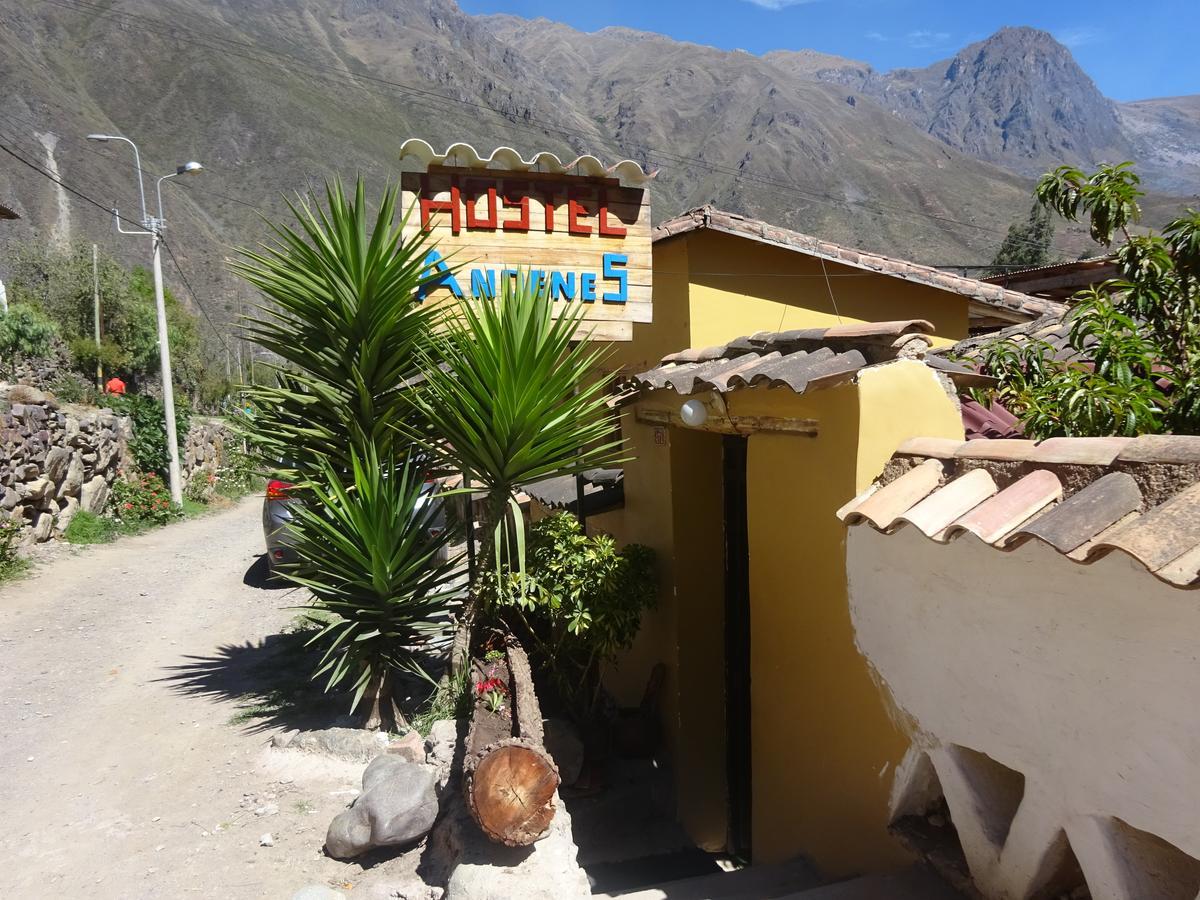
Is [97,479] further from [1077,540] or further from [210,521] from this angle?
[1077,540]

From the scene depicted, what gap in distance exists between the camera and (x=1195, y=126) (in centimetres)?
19225

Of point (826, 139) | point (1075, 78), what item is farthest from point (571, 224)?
point (1075, 78)

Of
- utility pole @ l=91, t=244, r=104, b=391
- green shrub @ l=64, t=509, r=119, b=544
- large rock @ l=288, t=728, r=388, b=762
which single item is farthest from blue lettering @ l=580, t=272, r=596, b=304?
utility pole @ l=91, t=244, r=104, b=391

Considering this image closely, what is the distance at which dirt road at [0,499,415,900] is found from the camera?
3834 mm

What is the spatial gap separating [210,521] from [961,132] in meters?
184

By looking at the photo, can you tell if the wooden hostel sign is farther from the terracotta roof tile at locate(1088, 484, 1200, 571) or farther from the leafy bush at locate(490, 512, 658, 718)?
the terracotta roof tile at locate(1088, 484, 1200, 571)

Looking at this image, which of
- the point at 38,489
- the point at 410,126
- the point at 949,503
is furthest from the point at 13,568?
the point at 410,126

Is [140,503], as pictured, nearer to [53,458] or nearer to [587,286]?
[53,458]

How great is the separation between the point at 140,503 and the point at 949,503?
1423cm

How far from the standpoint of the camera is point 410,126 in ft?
262

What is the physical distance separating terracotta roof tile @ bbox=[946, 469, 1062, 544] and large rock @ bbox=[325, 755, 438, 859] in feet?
9.95

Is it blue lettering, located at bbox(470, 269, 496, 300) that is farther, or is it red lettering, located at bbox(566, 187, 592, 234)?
red lettering, located at bbox(566, 187, 592, 234)

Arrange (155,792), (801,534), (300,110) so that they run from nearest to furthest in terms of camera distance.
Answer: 1. (801,534)
2. (155,792)
3. (300,110)

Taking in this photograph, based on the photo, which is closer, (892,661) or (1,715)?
(892,661)
